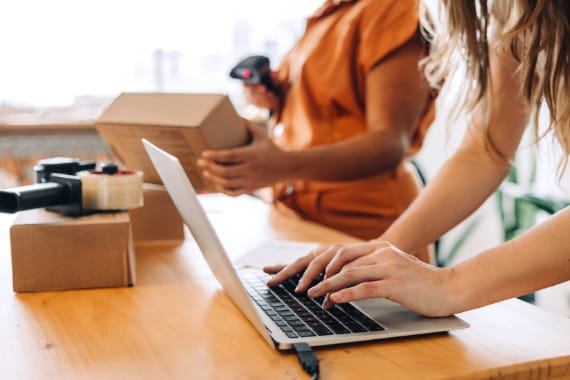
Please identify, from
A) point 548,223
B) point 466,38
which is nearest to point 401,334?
point 548,223

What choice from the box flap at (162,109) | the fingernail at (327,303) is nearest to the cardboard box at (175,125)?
the box flap at (162,109)

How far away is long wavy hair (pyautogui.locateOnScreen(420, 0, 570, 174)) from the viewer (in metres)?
0.89

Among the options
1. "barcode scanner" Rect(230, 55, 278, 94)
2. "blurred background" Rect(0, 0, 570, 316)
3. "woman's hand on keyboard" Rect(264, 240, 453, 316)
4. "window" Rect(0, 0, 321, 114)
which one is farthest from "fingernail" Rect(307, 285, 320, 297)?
"window" Rect(0, 0, 321, 114)

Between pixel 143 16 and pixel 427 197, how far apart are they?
220cm

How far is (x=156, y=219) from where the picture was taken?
1260mm

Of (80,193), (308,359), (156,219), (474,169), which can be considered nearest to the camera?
(308,359)

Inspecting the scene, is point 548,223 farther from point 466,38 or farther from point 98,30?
point 98,30

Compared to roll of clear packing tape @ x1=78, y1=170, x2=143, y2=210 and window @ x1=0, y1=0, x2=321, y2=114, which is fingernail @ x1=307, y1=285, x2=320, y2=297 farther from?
window @ x1=0, y1=0, x2=321, y2=114

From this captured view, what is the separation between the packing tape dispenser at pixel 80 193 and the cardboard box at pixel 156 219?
17 cm

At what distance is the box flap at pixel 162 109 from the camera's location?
3.69 feet

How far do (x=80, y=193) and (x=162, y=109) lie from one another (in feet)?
0.82

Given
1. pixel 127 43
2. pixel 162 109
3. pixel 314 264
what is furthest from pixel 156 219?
pixel 127 43

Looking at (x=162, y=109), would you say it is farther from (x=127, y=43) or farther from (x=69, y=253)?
(x=127, y=43)

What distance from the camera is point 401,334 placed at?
724 mm
